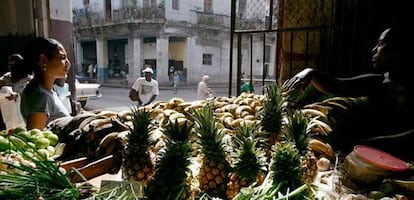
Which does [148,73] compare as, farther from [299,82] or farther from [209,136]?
[209,136]

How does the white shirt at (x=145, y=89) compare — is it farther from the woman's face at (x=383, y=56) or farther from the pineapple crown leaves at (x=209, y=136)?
the pineapple crown leaves at (x=209, y=136)

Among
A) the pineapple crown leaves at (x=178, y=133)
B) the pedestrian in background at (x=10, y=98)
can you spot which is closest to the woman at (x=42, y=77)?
the pineapple crown leaves at (x=178, y=133)

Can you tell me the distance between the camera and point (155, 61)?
20844mm

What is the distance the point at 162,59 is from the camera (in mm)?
20359

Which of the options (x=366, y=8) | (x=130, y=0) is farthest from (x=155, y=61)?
(x=366, y=8)

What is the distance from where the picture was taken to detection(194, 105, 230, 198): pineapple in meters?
1.39

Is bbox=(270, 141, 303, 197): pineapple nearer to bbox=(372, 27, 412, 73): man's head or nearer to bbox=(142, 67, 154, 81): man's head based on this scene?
bbox=(372, 27, 412, 73): man's head

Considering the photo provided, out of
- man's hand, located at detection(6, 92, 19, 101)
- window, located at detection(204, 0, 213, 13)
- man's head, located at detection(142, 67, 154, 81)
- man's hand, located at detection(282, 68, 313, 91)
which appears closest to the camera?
man's hand, located at detection(282, 68, 313, 91)

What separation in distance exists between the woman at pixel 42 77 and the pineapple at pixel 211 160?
1.54 metres

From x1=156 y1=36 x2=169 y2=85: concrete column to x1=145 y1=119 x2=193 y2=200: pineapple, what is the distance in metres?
19.3

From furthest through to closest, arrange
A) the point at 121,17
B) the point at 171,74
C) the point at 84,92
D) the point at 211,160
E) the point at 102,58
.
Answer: the point at 102,58, the point at 121,17, the point at 171,74, the point at 84,92, the point at 211,160

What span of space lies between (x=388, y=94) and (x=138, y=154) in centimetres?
165

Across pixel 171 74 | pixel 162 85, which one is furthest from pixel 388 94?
pixel 171 74

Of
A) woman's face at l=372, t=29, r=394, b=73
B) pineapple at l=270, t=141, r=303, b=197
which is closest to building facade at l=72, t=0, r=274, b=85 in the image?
woman's face at l=372, t=29, r=394, b=73
